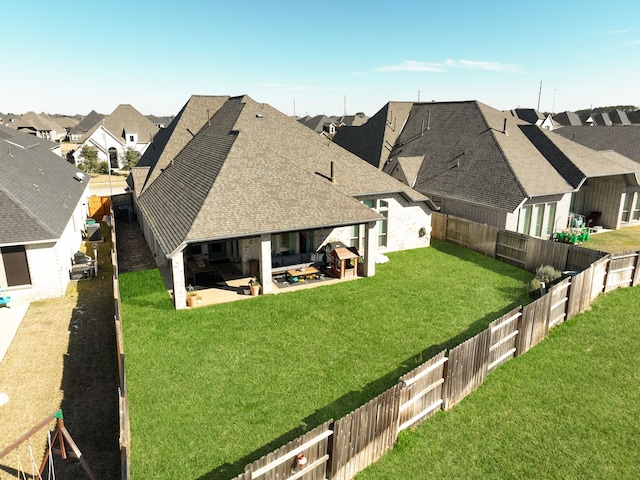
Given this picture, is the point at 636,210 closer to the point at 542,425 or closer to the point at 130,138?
the point at 542,425

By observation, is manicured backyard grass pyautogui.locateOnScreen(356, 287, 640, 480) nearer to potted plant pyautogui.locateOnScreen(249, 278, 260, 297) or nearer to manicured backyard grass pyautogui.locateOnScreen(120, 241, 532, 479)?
manicured backyard grass pyautogui.locateOnScreen(120, 241, 532, 479)

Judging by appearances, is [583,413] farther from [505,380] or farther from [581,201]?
[581,201]

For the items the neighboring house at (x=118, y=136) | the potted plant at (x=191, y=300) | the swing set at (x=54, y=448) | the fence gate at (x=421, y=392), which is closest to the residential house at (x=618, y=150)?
the fence gate at (x=421, y=392)

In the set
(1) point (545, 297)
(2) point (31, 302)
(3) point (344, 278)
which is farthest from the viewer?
(3) point (344, 278)

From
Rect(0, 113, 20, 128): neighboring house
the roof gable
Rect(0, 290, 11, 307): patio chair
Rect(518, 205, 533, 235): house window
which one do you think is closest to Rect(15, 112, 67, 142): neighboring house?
Rect(0, 113, 20, 128): neighboring house

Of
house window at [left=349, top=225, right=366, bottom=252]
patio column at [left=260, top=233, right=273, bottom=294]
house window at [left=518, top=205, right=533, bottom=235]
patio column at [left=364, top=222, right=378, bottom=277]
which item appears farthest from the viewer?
house window at [left=518, top=205, right=533, bottom=235]

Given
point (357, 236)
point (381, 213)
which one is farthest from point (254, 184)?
point (381, 213)

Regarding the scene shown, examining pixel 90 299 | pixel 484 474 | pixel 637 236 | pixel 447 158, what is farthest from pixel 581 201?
pixel 90 299
